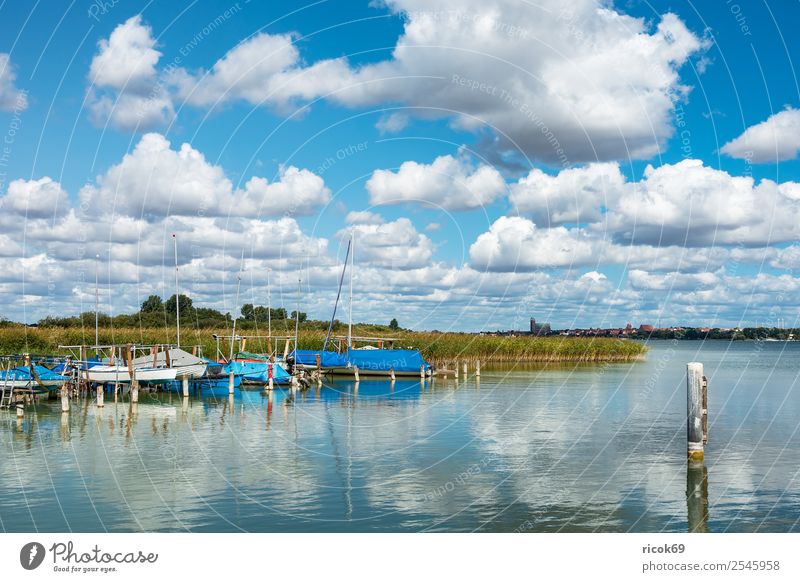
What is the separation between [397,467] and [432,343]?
54.1 meters

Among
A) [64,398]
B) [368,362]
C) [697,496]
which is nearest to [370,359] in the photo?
[368,362]

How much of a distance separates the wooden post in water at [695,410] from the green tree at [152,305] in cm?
9140

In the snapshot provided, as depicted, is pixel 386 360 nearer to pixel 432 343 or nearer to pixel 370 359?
pixel 370 359

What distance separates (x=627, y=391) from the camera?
57281 mm

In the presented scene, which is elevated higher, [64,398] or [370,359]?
[370,359]

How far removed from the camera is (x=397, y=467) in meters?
27.0

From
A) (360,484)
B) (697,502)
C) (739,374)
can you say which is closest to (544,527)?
(697,502)

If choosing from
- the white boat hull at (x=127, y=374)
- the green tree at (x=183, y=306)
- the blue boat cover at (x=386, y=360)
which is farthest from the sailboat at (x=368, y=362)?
the green tree at (x=183, y=306)

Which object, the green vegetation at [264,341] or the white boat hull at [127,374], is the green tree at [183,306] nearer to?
the green vegetation at [264,341]

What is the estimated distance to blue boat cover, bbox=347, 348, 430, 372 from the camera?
227 feet

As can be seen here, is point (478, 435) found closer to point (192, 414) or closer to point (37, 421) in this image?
point (192, 414)

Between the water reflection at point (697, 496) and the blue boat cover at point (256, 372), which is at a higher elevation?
the blue boat cover at point (256, 372)

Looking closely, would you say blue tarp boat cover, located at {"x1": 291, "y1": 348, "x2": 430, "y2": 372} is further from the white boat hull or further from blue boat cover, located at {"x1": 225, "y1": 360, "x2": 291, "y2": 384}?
the white boat hull

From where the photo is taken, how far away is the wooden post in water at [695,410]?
26.4 m
